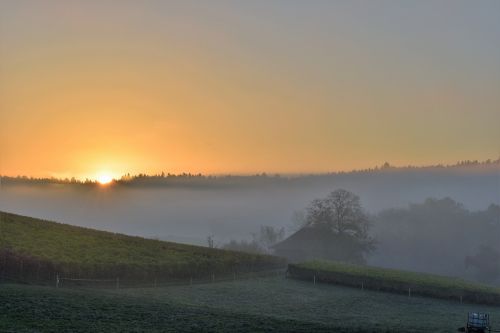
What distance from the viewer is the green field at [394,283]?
70.9m

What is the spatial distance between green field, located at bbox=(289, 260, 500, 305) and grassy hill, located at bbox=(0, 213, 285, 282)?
36.5 feet

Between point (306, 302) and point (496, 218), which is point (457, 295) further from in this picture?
point (496, 218)

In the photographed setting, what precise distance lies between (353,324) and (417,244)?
130m

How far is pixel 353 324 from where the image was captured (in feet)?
148

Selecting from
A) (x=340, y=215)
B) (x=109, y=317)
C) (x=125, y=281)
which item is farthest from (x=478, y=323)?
(x=340, y=215)

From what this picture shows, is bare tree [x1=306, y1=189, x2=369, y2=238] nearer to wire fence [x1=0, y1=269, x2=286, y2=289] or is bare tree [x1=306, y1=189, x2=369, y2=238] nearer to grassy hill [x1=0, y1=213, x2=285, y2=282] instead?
grassy hill [x1=0, y1=213, x2=285, y2=282]

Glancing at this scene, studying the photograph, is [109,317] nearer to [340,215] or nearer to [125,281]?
[125,281]

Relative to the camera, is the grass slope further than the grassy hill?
No

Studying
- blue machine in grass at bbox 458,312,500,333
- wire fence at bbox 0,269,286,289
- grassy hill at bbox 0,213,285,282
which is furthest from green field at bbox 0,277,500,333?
grassy hill at bbox 0,213,285,282

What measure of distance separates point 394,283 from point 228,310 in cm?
3173

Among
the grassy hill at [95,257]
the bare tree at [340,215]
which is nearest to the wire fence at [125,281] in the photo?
the grassy hill at [95,257]

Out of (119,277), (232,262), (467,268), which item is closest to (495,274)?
(467,268)

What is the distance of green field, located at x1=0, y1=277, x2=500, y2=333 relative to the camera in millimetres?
37719

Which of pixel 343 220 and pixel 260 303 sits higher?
pixel 343 220
